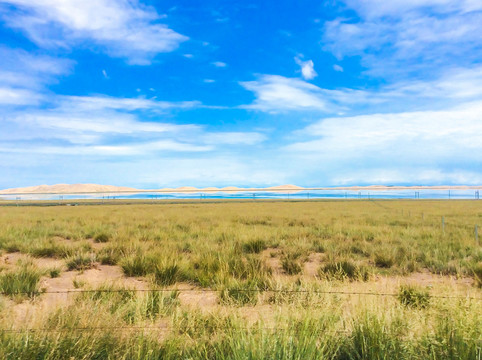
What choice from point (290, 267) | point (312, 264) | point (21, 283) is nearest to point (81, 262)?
point (21, 283)

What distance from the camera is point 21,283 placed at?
6086 mm

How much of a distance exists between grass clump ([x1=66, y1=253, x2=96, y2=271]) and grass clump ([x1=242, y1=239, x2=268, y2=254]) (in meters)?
4.83

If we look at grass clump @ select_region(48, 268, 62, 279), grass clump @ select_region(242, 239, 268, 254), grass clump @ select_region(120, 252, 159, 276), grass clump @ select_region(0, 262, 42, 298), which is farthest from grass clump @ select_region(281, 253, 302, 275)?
grass clump @ select_region(48, 268, 62, 279)

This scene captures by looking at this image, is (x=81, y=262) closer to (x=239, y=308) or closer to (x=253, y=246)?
(x=253, y=246)

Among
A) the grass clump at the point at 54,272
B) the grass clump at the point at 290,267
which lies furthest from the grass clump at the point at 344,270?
the grass clump at the point at 54,272

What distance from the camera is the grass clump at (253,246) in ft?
35.7

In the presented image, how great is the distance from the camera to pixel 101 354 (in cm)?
311

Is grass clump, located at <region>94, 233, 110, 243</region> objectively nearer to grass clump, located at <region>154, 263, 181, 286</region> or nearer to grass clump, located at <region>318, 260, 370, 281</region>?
grass clump, located at <region>154, 263, 181, 286</region>

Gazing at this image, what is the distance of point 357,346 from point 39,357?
3124 millimetres

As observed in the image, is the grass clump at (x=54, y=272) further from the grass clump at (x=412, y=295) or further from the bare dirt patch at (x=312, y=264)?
the grass clump at (x=412, y=295)

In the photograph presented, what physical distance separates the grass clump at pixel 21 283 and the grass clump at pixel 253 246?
20.4ft

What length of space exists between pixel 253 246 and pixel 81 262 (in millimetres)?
5446

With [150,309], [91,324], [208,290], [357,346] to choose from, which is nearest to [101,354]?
[91,324]

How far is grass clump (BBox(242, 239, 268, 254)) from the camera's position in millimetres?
10875
